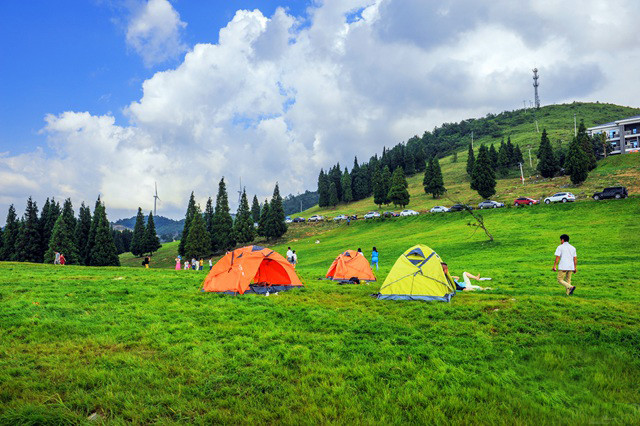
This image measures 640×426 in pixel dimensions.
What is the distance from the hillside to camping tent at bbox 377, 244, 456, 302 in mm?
44027

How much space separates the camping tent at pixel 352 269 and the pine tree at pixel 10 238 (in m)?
77.7

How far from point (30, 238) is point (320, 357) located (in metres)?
85.2

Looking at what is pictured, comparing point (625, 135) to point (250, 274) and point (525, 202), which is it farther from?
point (250, 274)

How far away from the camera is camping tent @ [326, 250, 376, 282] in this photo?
1911 cm

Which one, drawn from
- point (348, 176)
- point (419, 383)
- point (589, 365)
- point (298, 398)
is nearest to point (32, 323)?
point (298, 398)

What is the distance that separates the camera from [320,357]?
7281 millimetres

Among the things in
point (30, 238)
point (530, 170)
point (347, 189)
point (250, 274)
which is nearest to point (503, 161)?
point (530, 170)

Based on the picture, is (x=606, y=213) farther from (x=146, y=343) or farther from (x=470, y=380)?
(x=146, y=343)

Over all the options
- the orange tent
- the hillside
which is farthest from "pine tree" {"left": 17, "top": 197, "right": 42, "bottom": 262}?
the orange tent

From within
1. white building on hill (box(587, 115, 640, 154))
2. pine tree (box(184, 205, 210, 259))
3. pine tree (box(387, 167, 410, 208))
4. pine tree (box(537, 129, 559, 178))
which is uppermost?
white building on hill (box(587, 115, 640, 154))

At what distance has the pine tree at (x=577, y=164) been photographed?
63875 mm

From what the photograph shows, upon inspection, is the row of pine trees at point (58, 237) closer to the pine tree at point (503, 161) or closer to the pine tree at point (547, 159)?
the pine tree at point (547, 159)

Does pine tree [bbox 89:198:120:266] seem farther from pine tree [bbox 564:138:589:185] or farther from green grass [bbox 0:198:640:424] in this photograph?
pine tree [bbox 564:138:589:185]

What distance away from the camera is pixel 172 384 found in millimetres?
6078
